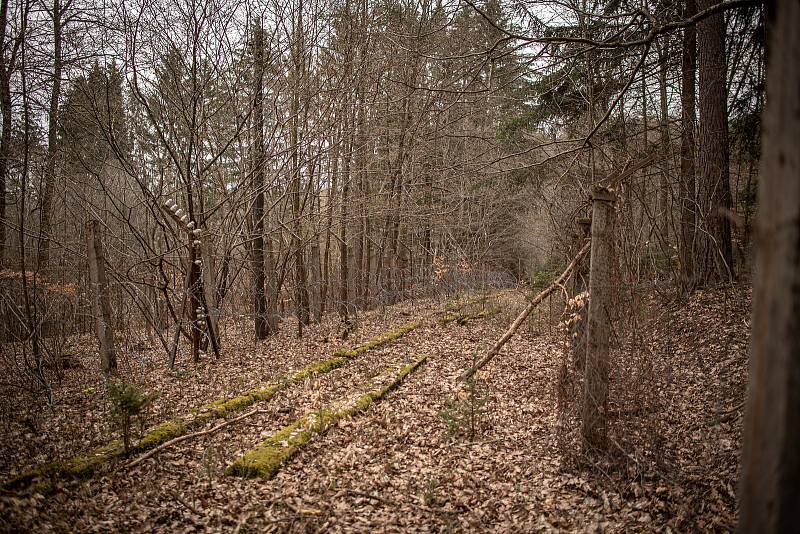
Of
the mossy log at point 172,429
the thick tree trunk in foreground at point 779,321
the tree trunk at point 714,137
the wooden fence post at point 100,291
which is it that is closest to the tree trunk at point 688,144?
the tree trunk at point 714,137

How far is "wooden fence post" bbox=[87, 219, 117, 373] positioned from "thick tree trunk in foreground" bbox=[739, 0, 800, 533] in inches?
336

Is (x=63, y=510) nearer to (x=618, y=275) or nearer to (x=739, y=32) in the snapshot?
(x=618, y=275)

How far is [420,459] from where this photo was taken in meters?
4.84

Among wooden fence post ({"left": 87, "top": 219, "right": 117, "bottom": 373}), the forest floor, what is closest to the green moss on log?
the forest floor

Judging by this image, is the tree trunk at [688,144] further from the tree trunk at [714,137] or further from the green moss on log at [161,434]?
the green moss on log at [161,434]

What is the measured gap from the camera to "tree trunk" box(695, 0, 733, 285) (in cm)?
766

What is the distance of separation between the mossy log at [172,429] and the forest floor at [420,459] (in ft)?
0.49

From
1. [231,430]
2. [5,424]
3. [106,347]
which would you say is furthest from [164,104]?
[231,430]

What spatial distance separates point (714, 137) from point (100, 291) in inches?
457

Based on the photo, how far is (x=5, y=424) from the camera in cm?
520

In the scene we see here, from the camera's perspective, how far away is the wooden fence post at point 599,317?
167 inches

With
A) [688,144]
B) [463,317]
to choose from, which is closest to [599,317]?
[688,144]

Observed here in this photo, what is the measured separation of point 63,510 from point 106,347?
14.6 feet

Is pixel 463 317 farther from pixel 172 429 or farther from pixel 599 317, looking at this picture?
pixel 172 429
